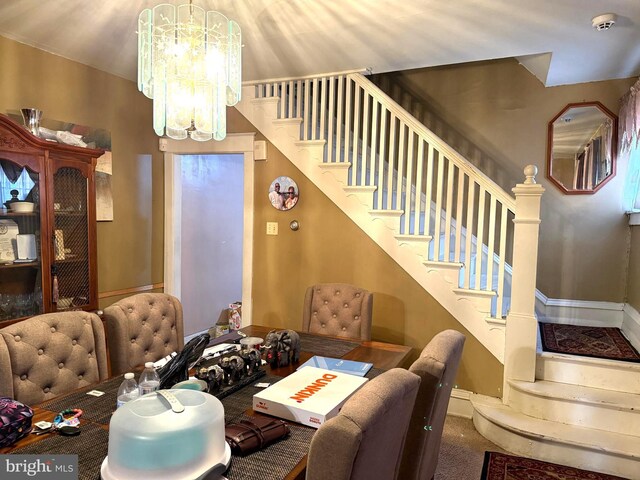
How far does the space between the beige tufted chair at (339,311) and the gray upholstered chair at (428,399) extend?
Answer: 1157 mm

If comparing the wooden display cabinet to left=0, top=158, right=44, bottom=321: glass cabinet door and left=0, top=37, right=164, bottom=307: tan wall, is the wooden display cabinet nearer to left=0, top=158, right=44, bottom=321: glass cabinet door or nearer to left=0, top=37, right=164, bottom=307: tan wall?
left=0, top=158, right=44, bottom=321: glass cabinet door

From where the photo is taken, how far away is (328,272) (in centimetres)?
354

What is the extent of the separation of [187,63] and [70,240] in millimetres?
1910

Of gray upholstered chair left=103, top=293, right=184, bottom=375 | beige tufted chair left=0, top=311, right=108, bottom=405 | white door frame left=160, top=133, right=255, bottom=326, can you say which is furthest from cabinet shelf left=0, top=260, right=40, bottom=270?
white door frame left=160, top=133, right=255, bottom=326

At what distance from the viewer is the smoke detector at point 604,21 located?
2.34 metres

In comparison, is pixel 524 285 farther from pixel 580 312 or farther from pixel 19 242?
pixel 19 242

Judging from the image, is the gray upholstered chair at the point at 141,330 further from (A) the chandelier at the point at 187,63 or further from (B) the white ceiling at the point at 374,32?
(B) the white ceiling at the point at 374,32

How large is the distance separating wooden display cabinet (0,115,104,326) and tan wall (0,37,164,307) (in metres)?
0.41

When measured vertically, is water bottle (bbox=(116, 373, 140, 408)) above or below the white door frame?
below

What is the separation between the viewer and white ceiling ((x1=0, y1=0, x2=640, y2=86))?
2359 mm

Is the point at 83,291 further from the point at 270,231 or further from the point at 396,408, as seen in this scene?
the point at 396,408

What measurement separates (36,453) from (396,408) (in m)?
1.01

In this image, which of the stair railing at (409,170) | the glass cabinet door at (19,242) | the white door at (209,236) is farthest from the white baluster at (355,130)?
the glass cabinet door at (19,242)

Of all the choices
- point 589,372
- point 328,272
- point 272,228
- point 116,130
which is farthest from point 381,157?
point 116,130
